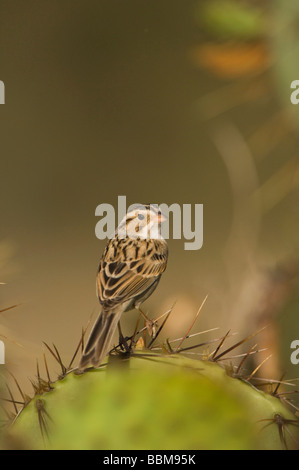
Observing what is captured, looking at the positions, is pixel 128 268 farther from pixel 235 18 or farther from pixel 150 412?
pixel 235 18

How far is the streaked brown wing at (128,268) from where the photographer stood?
1.09 meters

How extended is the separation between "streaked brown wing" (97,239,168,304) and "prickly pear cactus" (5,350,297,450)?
5.6 inches

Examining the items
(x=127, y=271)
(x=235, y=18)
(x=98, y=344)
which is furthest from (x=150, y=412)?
(x=235, y=18)

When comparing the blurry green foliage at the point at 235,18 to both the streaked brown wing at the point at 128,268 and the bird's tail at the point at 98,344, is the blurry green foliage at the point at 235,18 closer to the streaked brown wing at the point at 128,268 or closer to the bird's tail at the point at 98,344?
the streaked brown wing at the point at 128,268

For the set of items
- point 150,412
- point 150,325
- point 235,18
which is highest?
point 235,18

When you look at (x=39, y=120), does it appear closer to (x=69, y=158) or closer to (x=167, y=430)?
(x=69, y=158)

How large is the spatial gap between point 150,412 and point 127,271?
28cm

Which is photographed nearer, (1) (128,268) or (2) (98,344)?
(2) (98,344)

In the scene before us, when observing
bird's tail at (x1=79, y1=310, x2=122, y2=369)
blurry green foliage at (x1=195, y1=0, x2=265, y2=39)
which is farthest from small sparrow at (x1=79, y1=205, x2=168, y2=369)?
blurry green foliage at (x1=195, y1=0, x2=265, y2=39)

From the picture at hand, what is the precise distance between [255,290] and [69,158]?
2.33 ft

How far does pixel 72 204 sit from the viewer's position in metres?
1.80

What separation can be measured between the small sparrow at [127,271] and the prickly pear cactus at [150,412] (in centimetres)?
5

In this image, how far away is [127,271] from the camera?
1.14 m

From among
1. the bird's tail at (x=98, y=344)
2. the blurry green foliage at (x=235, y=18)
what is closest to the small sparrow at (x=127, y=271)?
the bird's tail at (x=98, y=344)
